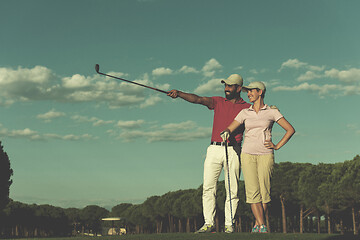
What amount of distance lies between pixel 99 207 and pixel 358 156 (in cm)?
13175

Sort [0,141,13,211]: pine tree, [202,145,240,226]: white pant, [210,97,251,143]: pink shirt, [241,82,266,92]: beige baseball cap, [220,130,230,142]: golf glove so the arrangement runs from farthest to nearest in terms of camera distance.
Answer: [0,141,13,211]: pine tree → [210,97,251,143]: pink shirt → [202,145,240,226]: white pant → [241,82,266,92]: beige baseball cap → [220,130,230,142]: golf glove

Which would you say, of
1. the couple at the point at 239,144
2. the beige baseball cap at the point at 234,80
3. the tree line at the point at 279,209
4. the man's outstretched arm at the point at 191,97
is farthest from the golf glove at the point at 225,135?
the tree line at the point at 279,209

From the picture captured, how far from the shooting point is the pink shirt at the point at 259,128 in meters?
10.3

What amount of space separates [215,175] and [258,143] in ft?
5.02

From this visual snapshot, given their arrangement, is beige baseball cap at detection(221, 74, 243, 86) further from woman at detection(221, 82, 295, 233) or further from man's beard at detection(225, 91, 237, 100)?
woman at detection(221, 82, 295, 233)

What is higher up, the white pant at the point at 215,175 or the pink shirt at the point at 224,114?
the pink shirt at the point at 224,114

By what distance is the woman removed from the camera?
10289 mm

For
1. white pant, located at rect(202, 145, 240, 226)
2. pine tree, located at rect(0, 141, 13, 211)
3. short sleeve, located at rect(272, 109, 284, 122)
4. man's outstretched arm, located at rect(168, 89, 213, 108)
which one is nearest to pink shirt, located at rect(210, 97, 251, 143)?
man's outstretched arm, located at rect(168, 89, 213, 108)

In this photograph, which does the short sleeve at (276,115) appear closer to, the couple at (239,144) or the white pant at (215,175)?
the couple at (239,144)

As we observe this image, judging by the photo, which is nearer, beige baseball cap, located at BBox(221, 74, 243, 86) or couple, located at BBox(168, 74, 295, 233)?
couple, located at BBox(168, 74, 295, 233)

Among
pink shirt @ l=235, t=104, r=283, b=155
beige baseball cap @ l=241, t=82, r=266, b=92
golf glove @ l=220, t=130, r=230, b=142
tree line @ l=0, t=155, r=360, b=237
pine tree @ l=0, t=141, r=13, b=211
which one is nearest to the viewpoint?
pink shirt @ l=235, t=104, r=283, b=155

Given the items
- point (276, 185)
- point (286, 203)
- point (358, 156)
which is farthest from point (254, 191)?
point (286, 203)

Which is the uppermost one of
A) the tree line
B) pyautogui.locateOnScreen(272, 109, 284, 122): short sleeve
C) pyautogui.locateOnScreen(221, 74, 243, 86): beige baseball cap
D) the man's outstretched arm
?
pyautogui.locateOnScreen(221, 74, 243, 86): beige baseball cap

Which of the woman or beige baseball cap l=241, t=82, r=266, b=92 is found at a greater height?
beige baseball cap l=241, t=82, r=266, b=92
